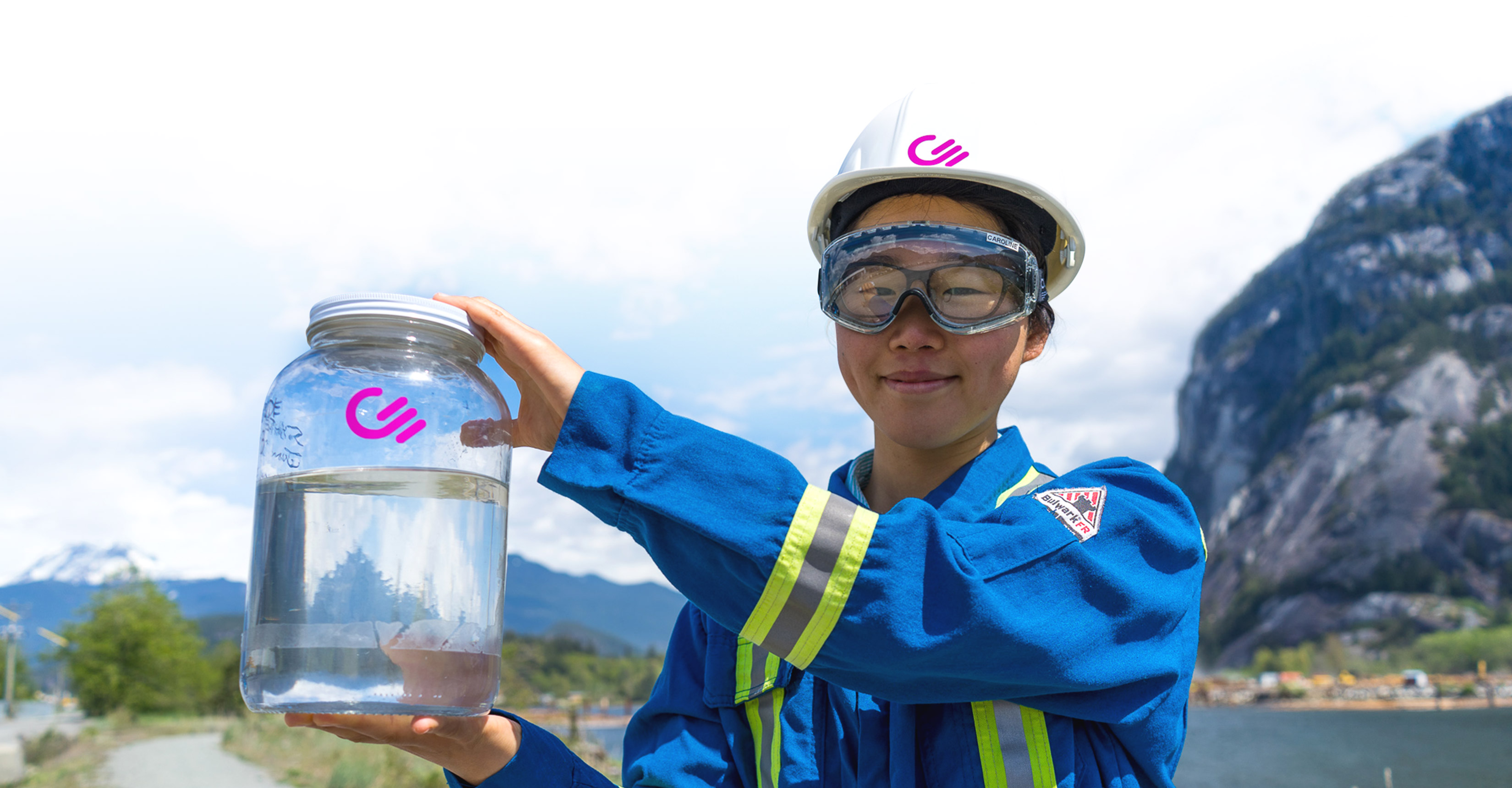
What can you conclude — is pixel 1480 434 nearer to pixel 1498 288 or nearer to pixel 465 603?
pixel 1498 288

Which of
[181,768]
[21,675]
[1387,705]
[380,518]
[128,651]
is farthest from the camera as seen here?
[1387,705]

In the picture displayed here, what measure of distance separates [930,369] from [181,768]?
27868 mm

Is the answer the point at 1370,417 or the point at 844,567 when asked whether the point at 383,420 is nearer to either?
the point at 844,567

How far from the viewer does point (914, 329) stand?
2.17 meters

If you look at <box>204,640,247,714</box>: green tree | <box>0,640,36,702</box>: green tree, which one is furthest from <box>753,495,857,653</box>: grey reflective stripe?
<box>0,640,36,702</box>: green tree

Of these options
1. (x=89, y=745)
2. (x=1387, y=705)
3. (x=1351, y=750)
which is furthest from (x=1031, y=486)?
(x=1387, y=705)

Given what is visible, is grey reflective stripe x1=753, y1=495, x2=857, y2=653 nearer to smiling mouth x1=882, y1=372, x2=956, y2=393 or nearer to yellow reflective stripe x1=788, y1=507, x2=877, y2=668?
yellow reflective stripe x1=788, y1=507, x2=877, y2=668

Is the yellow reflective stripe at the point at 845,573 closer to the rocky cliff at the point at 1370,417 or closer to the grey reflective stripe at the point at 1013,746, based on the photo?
the grey reflective stripe at the point at 1013,746

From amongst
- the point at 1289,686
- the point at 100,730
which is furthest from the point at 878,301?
the point at 1289,686

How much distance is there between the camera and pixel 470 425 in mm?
2035

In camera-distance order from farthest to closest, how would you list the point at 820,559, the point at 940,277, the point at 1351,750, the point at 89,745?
the point at 1351,750
the point at 89,745
the point at 940,277
the point at 820,559

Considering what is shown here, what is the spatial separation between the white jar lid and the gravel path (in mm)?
22957

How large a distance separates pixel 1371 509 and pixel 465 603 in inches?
6146

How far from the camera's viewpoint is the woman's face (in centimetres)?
219
